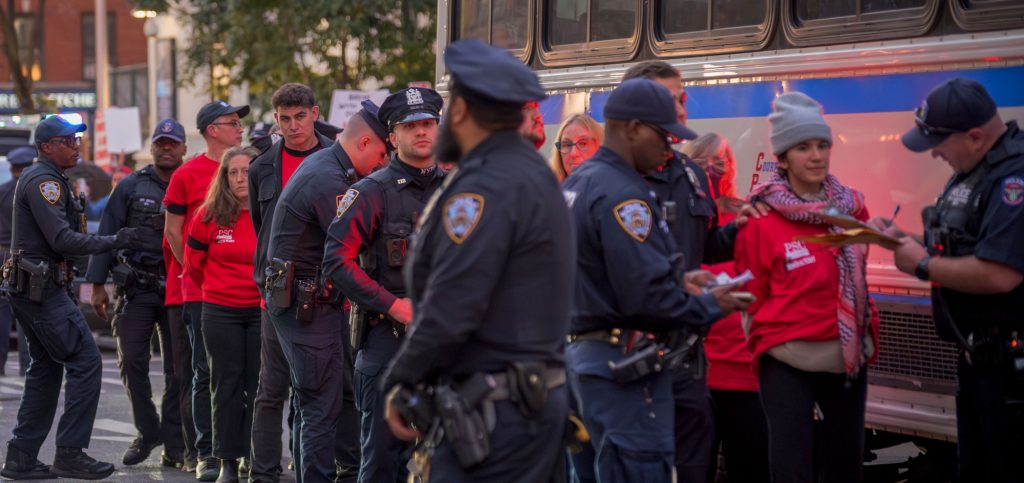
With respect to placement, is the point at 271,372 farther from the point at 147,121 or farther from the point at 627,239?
the point at 147,121

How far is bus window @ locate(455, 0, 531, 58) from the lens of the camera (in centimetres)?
909

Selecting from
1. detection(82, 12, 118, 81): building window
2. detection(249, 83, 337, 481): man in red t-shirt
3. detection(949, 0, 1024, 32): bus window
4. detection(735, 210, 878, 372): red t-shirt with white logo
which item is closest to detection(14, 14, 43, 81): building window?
detection(82, 12, 118, 81): building window

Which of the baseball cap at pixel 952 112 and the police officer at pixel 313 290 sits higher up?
the baseball cap at pixel 952 112

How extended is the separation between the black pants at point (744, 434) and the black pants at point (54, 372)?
4.39 m

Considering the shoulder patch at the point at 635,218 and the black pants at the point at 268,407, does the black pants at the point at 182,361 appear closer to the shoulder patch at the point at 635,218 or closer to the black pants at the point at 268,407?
the black pants at the point at 268,407

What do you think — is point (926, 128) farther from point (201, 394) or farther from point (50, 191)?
point (50, 191)

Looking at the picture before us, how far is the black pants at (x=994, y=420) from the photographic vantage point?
516cm

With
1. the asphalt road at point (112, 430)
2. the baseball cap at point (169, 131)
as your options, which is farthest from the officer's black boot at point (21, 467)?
the baseball cap at point (169, 131)

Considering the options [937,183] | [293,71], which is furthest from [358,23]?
[937,183]

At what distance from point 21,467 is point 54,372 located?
0.60 metres

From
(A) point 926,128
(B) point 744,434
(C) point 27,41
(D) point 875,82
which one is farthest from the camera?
(C) point 27,41

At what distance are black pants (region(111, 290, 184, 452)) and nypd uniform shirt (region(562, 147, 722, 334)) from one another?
193 inches

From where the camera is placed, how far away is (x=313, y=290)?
23.4 ft

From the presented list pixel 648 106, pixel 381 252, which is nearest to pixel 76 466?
pixel 381 252
